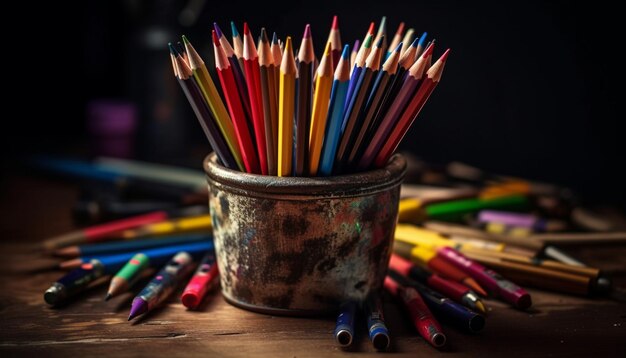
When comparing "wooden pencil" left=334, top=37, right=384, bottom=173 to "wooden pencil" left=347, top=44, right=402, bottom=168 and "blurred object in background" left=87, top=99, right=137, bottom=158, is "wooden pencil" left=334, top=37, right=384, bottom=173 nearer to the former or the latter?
"wooden pencil" left=347, top=44, right=402, bottom=168

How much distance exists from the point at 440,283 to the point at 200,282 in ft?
0.69

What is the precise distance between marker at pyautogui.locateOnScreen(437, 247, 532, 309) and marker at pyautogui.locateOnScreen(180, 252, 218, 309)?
22 centimetres

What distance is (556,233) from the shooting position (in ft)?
2.50

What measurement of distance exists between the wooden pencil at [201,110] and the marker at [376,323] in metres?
0.16

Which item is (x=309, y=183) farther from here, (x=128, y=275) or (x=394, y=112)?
(x=128, y=275)

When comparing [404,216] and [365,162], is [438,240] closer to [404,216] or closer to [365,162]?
[404,216]

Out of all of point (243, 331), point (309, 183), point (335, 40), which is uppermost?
point (335, 40)

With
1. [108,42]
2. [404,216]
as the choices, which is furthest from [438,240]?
[108,42]

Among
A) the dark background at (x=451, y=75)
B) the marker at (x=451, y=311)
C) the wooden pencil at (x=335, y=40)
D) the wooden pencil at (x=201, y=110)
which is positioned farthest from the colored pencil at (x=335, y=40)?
the dark background at (x=451, y=75)

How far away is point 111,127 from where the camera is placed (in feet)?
3.58

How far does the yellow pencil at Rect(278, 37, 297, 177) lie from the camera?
473mm

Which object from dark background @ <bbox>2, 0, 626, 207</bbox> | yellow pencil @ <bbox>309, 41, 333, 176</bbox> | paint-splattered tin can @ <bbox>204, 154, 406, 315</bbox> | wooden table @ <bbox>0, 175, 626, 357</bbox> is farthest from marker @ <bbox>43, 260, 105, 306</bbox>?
dark background @ <bbox>2, 0, 626, 207</bbox>

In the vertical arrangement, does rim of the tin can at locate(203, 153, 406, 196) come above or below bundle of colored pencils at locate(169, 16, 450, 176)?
below

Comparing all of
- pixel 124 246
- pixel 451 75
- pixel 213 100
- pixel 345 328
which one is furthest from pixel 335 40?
pixel 451 75
